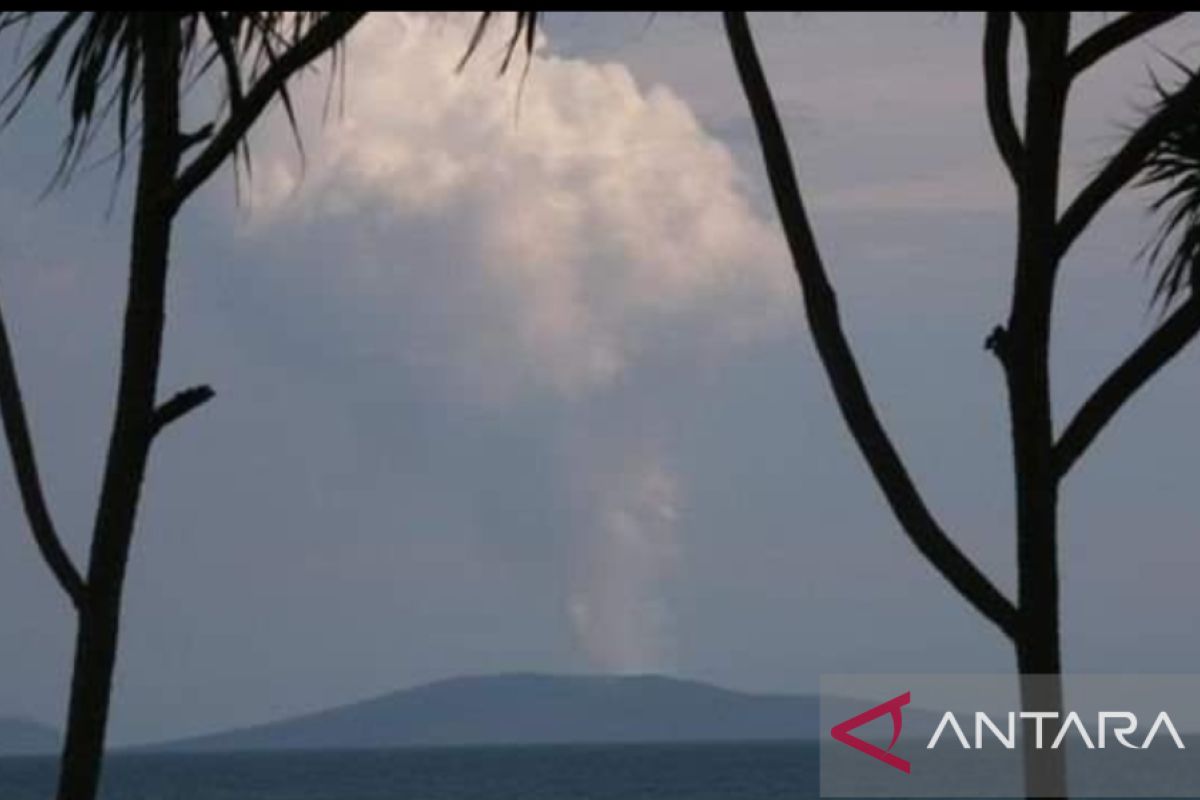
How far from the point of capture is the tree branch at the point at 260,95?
25.1 ft

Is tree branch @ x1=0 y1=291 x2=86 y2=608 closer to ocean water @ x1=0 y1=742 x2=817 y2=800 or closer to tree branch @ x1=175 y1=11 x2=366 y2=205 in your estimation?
tree branch @ x1=175 y1=11 x2=366 y2=205

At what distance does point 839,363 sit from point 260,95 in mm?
1681

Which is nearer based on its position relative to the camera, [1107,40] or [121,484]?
[1107,40]

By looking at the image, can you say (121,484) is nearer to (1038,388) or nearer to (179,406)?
(179,406)

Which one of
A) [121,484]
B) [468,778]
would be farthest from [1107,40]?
[468,778]

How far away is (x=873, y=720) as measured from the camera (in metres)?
8.18

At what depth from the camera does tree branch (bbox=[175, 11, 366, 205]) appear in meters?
7.66

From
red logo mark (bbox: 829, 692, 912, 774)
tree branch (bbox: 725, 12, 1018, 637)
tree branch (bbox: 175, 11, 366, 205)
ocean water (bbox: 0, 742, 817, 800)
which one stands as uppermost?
ocean water (bbox: 0, 742, 817, 800)

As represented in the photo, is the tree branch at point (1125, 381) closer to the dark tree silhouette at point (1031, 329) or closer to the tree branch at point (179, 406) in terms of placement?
the dark tree silhouette at point (1031, 329)

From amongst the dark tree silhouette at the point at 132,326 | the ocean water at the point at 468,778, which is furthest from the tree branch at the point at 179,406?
the ocean water at the point at 468,778

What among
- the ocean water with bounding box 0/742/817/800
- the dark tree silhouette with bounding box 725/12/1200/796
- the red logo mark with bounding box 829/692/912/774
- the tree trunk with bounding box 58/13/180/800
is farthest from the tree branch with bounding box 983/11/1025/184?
the ocean water with bounding box 0/742/817/800

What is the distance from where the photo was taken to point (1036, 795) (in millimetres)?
7250

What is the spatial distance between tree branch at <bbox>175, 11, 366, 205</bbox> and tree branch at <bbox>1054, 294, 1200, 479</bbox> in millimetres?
2059

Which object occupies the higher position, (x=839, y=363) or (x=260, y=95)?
(x=260, y=95)
